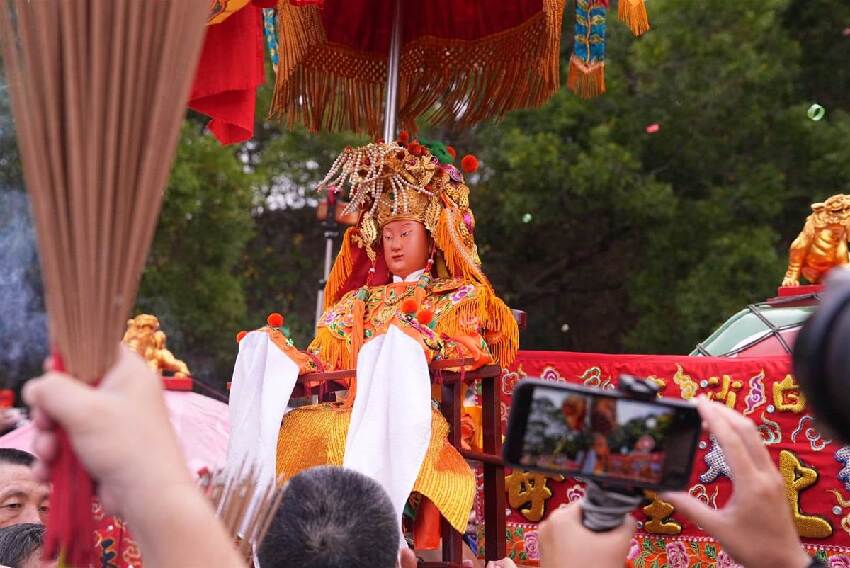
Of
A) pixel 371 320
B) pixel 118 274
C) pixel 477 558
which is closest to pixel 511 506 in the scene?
pixel 477 558

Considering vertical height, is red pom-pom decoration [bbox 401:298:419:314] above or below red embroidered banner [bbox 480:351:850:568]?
above

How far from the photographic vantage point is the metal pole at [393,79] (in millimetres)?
4965

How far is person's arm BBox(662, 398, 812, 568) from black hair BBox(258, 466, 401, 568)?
538 millimetres

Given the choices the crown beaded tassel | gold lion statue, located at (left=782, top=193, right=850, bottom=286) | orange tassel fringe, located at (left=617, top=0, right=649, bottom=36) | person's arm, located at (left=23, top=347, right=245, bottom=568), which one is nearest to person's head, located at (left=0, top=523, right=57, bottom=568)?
person's arm, located at (left=23, top=347, right=245, bottom=568)

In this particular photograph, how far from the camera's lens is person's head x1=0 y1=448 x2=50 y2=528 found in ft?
11.0

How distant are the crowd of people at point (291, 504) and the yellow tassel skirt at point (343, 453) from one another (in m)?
2.25

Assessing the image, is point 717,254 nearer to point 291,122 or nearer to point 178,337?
point 178,337

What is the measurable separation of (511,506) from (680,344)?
729 centimetres

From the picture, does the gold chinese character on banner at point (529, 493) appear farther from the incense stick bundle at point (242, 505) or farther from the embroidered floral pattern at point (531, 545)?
the incense stick bundle at point (242, 505)

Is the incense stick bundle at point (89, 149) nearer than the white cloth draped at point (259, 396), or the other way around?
the incense stick bundle at point (89, 149)

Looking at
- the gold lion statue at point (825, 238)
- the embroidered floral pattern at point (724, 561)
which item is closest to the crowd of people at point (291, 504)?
the embroidered floral pattern at point (724, 561)

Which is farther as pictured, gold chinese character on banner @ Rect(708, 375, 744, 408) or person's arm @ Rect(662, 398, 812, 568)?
gold chinese character on banner @ Rect(708, 375, 744, 408)

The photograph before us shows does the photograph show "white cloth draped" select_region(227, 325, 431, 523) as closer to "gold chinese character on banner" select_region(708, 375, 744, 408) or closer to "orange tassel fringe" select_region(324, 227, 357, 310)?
"orange tassel fringe" select_region(324, 227, 357, 310)

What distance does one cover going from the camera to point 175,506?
1187mm
